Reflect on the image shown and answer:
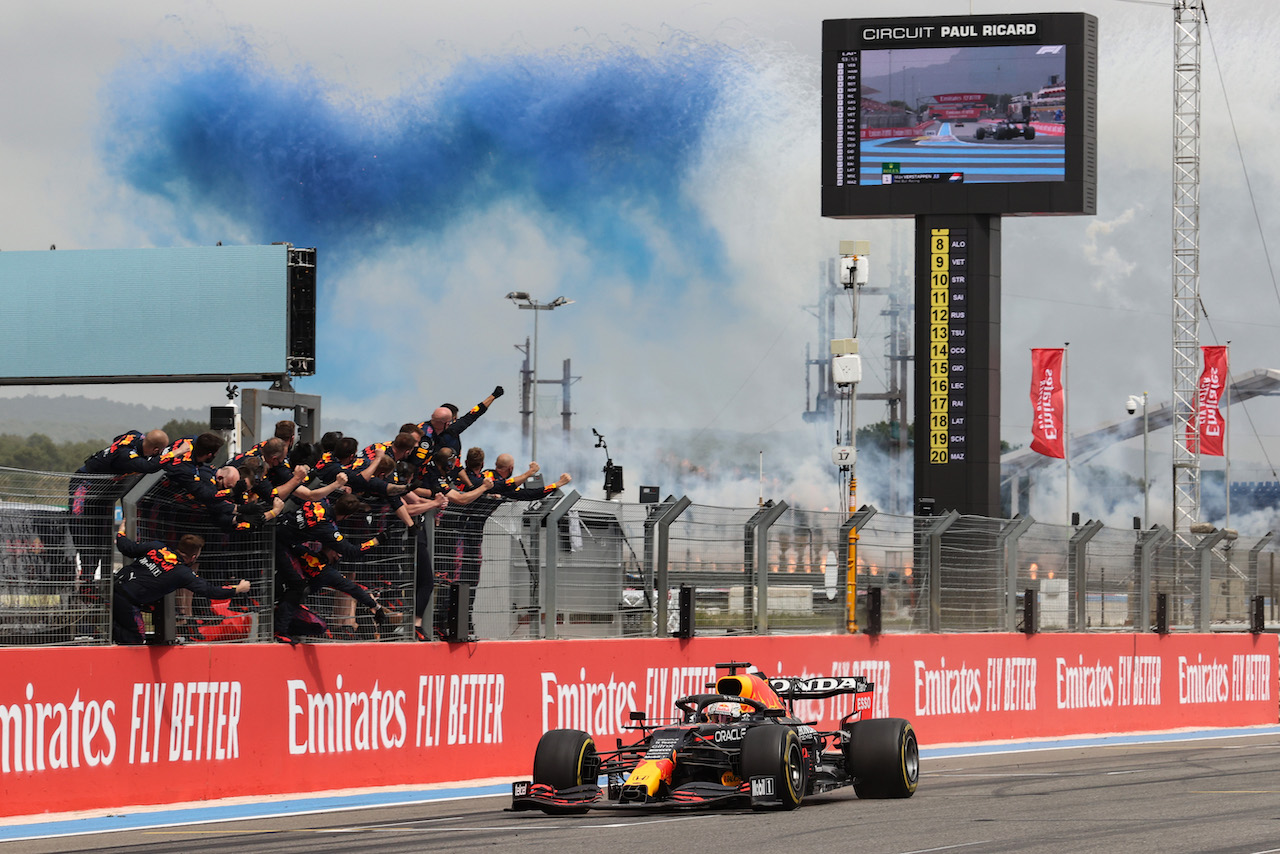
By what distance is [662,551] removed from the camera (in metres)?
16.4

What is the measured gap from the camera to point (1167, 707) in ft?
76.2

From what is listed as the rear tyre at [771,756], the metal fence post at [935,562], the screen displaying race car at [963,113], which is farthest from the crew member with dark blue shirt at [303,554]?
the screen displaying race car at [963,113]

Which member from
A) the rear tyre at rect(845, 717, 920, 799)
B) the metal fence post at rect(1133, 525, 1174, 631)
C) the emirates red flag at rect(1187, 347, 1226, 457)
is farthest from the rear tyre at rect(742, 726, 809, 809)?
Answer: the emirates red flag at rect(1187, 347, 1226, 457)

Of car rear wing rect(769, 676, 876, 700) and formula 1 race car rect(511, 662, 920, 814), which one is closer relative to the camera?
formula 1 race car rect(511, 662, 920, 814)

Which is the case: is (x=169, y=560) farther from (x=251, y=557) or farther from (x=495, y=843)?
(x=495, y=843)

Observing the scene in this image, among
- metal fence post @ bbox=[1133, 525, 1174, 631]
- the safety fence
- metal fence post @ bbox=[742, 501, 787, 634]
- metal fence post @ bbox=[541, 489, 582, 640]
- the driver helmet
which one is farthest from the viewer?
metal fence post @ bbox=[1133, 525, 1174, 631]

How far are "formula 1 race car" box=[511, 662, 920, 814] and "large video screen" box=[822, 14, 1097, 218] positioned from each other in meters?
25.9

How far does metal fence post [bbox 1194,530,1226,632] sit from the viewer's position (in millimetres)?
24234

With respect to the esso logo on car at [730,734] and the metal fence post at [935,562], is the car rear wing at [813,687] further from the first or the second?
the metal fence post at [935,562]

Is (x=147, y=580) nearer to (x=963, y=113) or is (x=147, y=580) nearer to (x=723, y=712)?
(x=723, y=712)

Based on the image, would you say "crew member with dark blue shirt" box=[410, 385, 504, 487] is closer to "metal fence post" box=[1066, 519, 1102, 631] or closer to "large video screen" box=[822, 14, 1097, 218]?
"metal fence post" box=[1066, 519, 1102, 631]

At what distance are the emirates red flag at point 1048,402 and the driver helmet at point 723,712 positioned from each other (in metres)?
36.0

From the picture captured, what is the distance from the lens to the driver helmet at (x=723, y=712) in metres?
12.3

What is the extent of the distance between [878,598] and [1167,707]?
6472 mm
